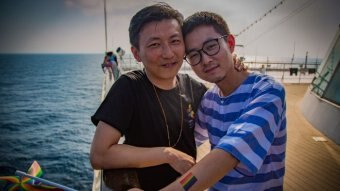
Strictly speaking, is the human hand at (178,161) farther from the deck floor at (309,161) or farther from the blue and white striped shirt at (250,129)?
→ the deck floor at (309,161)

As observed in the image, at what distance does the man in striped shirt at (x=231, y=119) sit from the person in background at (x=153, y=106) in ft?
0.60

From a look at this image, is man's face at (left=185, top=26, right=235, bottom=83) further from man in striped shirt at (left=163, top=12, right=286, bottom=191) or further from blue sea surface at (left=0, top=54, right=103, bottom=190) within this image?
blue sea surface at (left=0, top=54, right=103, bottom=190)

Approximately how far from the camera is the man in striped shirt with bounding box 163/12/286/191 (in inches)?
57.5

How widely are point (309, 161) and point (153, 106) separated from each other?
24.1ft

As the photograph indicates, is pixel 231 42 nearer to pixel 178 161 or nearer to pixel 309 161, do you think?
pixel 178 161

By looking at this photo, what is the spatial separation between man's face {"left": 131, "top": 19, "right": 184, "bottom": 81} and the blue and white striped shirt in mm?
538

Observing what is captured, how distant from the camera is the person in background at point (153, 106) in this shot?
1907 mm

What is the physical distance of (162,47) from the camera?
7.50 ft

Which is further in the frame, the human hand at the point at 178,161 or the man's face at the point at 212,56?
the man's face at the point at 212,56

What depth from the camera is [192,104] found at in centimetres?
261

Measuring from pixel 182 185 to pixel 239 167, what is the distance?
379 millimetres

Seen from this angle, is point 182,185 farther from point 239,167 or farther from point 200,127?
point 200,127

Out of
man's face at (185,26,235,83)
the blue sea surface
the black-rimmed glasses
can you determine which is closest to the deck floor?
man's face at (185,26,235,83)

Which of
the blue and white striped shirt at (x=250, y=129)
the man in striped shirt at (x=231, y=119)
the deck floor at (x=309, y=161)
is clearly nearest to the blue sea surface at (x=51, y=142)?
the deck floor at (x=309, y=161)
